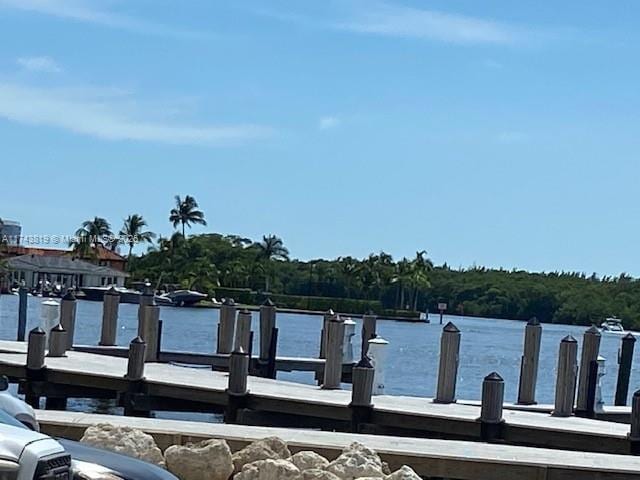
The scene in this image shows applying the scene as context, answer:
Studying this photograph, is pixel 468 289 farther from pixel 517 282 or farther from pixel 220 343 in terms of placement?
pixel 220 343

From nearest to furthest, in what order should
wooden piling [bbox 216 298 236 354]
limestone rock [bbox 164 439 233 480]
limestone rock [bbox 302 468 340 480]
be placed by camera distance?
limestone rock [bbox 302 468 340 480] → limestone rock [bbox 164 439 233 480] → wooden piling [bbox 216 298 236 354]

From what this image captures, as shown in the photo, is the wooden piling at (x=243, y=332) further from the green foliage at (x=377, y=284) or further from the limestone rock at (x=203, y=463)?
the green foliage at (x=377, y=284)

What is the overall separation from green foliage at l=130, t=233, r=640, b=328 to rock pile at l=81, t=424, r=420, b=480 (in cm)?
10804

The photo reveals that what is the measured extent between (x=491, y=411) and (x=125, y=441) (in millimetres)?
7835

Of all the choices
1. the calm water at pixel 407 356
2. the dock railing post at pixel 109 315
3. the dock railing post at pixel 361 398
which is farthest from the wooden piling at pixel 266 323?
the dock railing post at pixel 361 398

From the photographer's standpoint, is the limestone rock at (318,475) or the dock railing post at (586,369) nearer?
the limestone rock at (318,475)

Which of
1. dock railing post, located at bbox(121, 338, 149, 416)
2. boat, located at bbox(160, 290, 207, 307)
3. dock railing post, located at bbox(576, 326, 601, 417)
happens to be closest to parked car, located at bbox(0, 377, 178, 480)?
dock railing post, located at bbox(121, 338, 149, 416)

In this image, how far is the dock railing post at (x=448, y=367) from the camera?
73.9ft

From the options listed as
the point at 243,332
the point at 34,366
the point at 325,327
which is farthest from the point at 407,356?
the point at 34,366

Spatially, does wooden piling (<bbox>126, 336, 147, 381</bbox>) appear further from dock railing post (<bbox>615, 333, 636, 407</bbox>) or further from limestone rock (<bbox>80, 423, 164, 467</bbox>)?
dock railing post (<bbox>615, 333, 636, 407</bbox>)

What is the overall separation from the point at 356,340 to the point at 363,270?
68143 mm

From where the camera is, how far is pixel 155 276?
131875mm

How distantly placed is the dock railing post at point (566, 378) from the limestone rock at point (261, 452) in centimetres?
1059

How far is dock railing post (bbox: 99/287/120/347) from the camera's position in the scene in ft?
99.4
